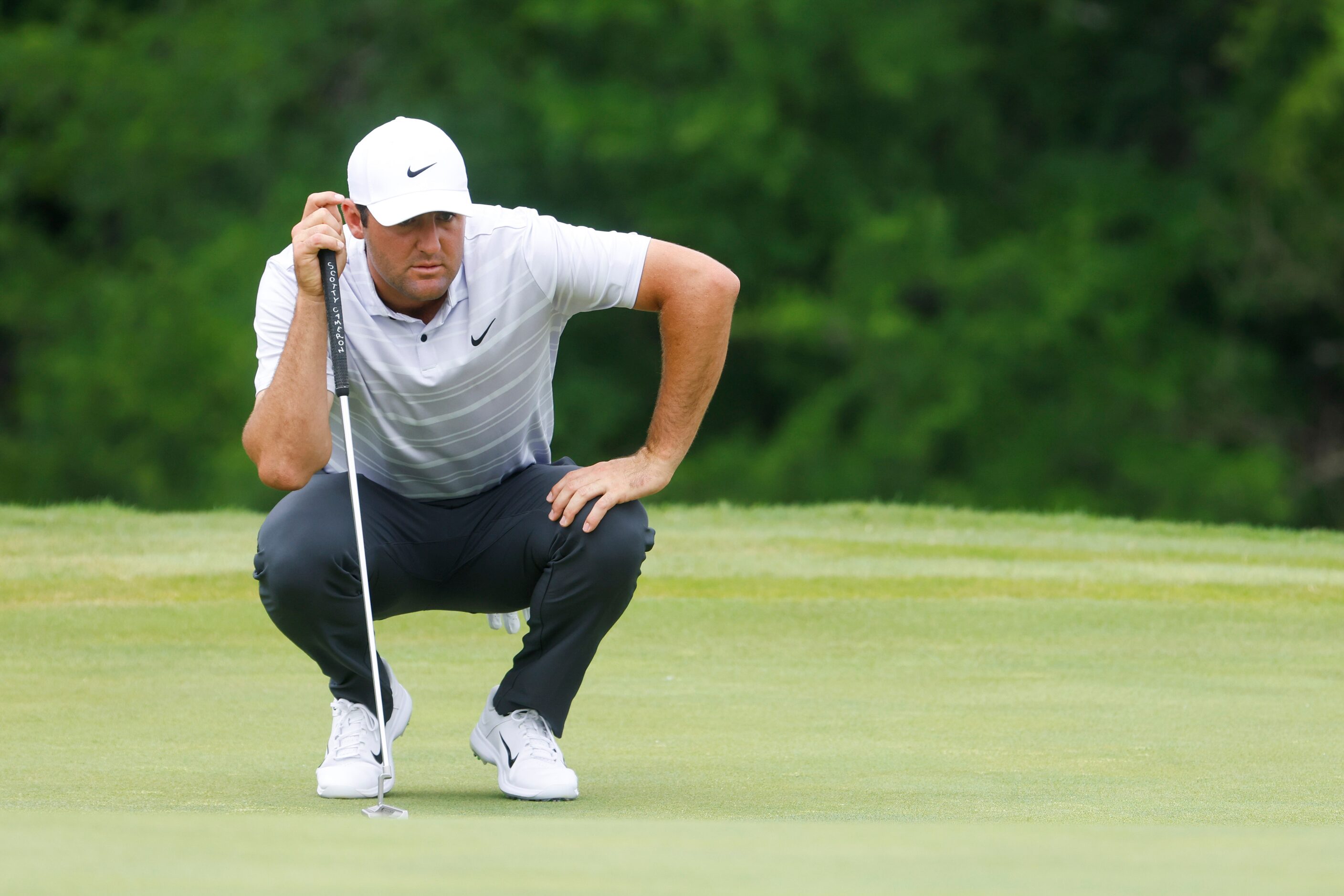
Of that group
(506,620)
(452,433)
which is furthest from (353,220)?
(506,620)

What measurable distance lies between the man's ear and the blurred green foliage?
39.4 ft

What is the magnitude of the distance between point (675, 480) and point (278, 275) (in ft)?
41.6

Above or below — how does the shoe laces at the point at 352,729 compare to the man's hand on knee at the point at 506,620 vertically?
below

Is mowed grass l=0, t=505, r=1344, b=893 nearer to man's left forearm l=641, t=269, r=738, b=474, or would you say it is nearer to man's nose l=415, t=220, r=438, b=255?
man's left forearm l=641, t=269, r=738, b=474

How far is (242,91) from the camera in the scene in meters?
17.2

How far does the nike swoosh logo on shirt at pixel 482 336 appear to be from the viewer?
3.24 meters

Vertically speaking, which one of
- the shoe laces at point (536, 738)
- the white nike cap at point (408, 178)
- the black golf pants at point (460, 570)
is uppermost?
the white nike cap at point (408, 178)

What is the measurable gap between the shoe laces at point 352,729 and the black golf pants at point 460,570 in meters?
0.04

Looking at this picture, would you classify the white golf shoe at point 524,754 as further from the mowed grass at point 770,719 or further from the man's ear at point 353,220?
the man's ear at point 353,220

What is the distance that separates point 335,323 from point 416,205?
0.79ft

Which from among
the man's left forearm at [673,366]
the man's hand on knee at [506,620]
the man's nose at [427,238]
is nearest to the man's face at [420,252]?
the man's nose at [427,238]

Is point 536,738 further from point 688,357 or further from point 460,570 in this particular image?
point 688,357

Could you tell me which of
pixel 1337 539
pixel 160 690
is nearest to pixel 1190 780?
pixel 160 690

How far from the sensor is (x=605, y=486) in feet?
10.7
